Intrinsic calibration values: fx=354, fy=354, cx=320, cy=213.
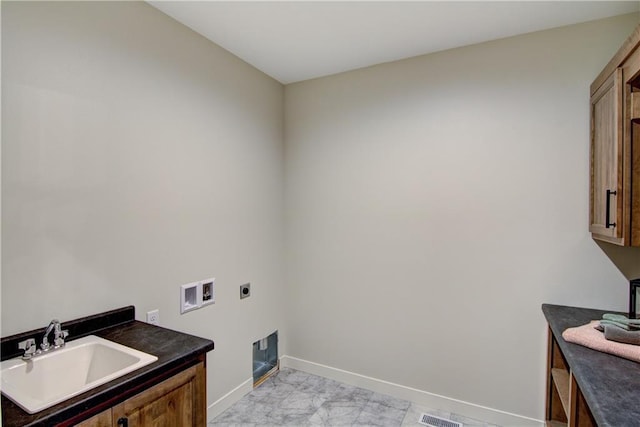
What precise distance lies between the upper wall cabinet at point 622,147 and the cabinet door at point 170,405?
204 centimetres

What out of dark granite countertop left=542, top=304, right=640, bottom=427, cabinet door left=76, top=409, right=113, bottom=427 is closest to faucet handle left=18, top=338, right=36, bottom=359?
cabinet door left=76, top=409, right=113, bottom=427

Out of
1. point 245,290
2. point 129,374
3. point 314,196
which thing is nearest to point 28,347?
point 129,374

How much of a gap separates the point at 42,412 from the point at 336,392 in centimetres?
209

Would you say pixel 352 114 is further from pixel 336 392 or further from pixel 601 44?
pixel 336 392

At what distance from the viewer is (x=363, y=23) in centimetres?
215

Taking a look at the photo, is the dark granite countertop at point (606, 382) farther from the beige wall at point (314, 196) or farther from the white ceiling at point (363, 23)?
the white ceiling at point (363, 23)

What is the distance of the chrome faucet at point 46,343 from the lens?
55.6 inches

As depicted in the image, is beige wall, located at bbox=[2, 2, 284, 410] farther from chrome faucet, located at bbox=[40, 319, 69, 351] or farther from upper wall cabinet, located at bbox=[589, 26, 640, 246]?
upper wall cabinet, located at bbox=[589, 26, 640, 246]

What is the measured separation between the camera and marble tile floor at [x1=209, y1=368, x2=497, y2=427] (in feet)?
7.70

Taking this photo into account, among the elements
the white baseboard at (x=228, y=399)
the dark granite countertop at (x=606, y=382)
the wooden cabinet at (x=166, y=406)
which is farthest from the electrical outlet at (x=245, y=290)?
the dark granite countertop at (x=606, y=382)

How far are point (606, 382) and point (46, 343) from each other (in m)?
2.21

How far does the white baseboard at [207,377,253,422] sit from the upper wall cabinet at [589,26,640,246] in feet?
8.24

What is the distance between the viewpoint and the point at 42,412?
105 cm

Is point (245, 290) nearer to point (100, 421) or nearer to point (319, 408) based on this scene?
point (319, 408)
